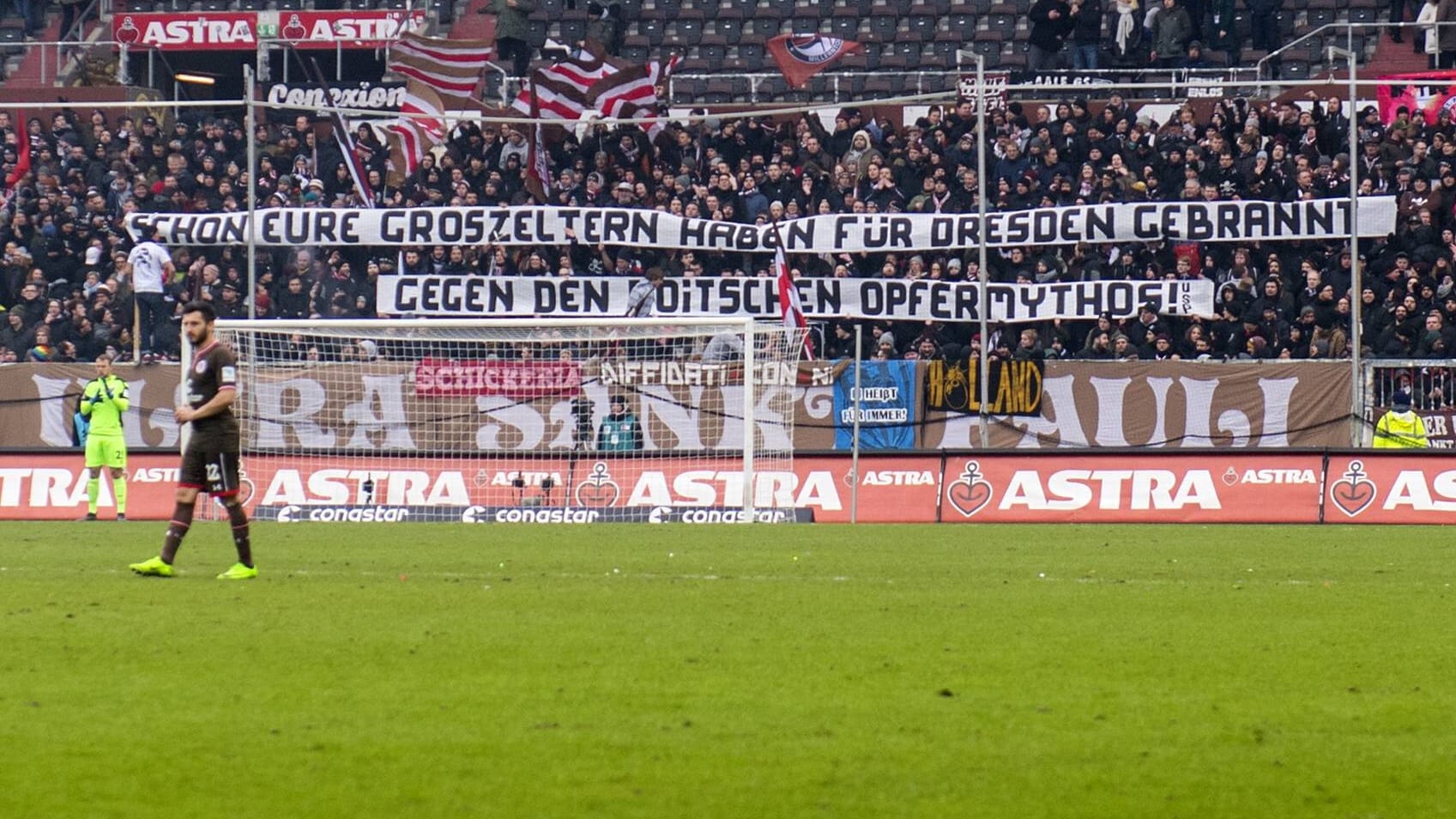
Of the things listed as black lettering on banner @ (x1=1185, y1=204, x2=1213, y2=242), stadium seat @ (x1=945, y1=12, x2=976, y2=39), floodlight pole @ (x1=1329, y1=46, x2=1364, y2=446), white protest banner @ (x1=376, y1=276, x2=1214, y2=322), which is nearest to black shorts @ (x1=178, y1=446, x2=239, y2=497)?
white protest banner @ (x1=376, y1=276, x2=1214, y2=322)

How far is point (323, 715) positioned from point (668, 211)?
20049mm

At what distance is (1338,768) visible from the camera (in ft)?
18.7

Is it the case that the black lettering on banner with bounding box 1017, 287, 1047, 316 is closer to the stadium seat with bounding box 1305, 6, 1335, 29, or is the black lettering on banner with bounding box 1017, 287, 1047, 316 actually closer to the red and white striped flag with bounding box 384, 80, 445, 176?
the red and white striped flag with bounding box 384, 80, 445, 176

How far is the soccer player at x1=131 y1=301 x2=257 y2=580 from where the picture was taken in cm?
1176

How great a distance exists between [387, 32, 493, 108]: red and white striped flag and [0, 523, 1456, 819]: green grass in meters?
17.3

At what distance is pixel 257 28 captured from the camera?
3484 centimetres

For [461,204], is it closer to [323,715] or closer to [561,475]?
[561,475]

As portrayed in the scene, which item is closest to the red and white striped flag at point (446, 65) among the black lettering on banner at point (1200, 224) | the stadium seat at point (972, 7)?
the stadium seat at point (972, 7)

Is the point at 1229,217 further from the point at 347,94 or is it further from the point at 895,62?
the point at 347,94

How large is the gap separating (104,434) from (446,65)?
10856 mm

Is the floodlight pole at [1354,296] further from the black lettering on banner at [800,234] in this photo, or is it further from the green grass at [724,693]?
the green grass at [724,693]

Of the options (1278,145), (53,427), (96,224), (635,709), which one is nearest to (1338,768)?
(635,709)

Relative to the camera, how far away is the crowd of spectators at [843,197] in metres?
24.2

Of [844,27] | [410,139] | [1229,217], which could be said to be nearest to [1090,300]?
[1229,217]
